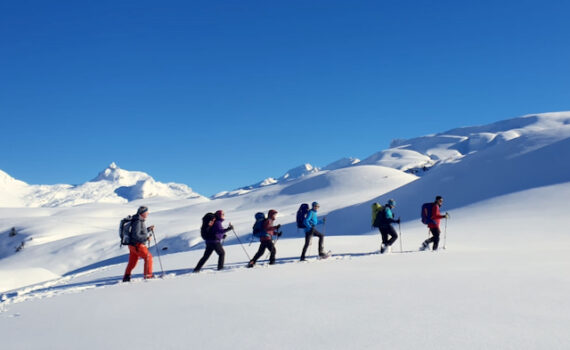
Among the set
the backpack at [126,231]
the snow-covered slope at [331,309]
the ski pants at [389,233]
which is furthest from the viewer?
the ski pants at [389,233]

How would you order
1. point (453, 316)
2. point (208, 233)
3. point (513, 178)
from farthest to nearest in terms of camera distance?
point (513, 178), point (208, 233), point (453, 316)

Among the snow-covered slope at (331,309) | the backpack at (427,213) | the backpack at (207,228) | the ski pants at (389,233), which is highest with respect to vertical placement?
the backpack at (207,228)

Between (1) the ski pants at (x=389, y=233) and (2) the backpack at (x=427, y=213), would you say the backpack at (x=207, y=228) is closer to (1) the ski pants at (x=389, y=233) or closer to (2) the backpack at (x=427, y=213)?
(1) the ski pants at (x=389, y=233)

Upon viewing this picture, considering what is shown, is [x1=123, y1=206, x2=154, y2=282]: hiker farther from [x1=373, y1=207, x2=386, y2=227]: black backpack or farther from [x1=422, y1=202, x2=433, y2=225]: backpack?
[x1=422, y1=202, x2=433, y2=225]: backpack

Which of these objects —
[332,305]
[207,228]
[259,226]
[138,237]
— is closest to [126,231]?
[138,237]

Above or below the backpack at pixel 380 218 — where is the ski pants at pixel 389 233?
below

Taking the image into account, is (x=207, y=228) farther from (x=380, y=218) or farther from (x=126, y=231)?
(x=380, y=218)

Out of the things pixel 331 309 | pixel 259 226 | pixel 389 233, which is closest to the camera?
pixel 331 309

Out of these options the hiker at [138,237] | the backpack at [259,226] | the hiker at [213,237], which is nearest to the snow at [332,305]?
the hiker at [213,237]

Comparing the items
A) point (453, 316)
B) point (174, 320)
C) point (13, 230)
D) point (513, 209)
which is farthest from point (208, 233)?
point (13, 230)

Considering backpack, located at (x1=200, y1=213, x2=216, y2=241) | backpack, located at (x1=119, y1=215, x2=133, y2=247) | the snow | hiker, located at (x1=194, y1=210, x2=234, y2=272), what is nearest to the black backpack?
the snow

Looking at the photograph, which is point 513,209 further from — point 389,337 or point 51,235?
point 51,235

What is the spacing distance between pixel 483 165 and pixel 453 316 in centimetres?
3929

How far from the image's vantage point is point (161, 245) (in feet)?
145
